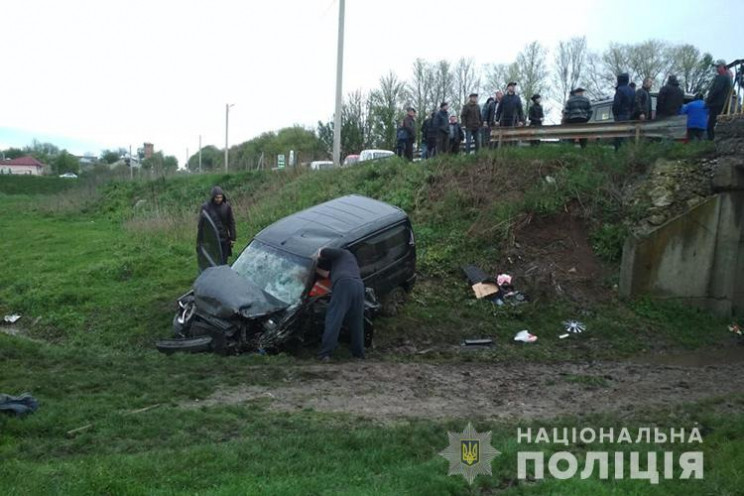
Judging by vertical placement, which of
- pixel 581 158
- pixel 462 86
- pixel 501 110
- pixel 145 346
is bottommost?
pixel 145 346

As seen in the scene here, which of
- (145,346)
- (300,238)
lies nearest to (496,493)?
(300,238)

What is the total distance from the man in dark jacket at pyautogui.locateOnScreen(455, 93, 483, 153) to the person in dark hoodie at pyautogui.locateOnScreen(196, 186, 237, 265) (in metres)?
8.13

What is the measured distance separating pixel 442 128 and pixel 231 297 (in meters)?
10.9

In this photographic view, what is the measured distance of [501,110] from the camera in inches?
720

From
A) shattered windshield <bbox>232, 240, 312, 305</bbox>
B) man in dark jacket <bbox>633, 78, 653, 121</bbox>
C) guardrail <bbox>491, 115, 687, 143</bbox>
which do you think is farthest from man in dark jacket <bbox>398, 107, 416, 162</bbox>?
shattered windshield <bbox>232, 240, 312, 305</bbox>

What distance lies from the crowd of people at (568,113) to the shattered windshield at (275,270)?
339 inches

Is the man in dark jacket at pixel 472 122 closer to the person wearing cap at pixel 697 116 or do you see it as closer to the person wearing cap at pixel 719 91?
the person wearing cap at pixel 697 116

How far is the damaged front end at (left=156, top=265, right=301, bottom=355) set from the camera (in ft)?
31.6

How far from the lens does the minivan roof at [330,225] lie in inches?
415

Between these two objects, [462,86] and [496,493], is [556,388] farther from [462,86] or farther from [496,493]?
[462,86]

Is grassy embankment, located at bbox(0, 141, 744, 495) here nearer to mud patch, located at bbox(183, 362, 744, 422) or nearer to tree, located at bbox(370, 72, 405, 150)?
mud patch, located at bbox(183, 362, 744, 422)

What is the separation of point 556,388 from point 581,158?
28.7 feet

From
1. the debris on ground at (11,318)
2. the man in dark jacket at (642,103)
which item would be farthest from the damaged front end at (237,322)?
the man in dark jacket at (642,103)

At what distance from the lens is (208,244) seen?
12.4 metres
